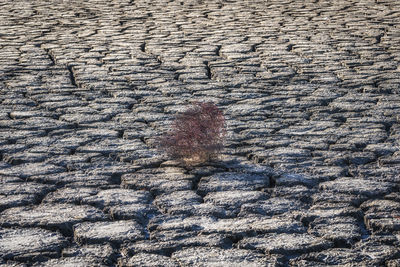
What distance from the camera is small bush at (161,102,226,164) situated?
4.52 m

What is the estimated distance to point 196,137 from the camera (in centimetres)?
452

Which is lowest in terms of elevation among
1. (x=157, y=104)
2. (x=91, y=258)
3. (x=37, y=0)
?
(x=37, y=0)

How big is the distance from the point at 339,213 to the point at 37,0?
Result: 10.9 m

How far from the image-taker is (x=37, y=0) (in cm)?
1359

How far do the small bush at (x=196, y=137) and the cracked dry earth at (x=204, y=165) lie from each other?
0.36 feet

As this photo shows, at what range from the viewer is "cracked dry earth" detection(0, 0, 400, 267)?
136 inches

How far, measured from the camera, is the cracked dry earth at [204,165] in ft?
11.4

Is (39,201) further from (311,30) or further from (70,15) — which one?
(70,15)

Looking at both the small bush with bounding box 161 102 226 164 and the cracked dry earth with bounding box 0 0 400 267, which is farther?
the small bush with bounding box 161 102 226 164

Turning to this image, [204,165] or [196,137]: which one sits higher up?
[196,137]

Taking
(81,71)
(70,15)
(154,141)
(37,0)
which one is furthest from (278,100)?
(37,0)

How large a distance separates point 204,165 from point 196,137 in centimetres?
19

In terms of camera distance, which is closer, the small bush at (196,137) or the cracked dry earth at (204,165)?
the cracked dry earth at (204,165)

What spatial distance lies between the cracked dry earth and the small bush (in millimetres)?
111
